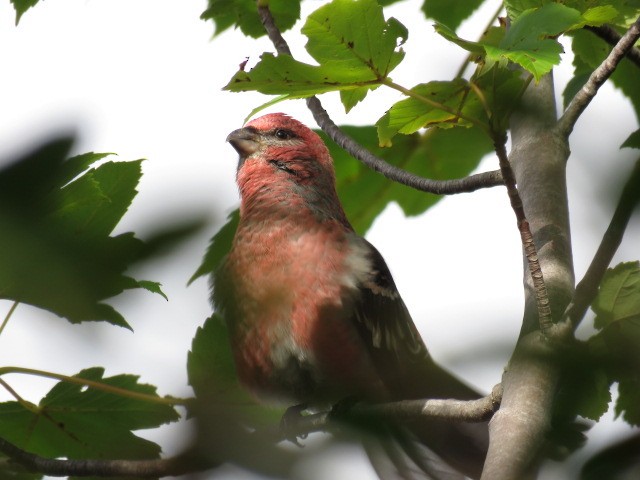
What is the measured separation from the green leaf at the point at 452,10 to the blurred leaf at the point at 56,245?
363cm

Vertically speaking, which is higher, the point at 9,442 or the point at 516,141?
the point at 516,141

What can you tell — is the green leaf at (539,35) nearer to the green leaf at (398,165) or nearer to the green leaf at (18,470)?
the green leaf at (18,470)

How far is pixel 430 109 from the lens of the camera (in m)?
2.47

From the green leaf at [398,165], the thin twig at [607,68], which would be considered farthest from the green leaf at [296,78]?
the green leaf at [398,165]

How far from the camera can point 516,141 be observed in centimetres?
296

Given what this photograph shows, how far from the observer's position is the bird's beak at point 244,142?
213 inches

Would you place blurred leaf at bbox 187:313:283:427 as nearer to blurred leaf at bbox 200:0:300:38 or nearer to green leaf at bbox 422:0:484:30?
blurred leaf at bbox 200:0:300:38

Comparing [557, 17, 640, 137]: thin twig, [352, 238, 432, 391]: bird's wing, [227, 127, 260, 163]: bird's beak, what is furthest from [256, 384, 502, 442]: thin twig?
[227, 127, 260, 163]: bird's beak

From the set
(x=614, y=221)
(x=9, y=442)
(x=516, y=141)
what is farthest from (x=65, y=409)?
(x=516, y=141)

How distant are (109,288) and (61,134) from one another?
131mm

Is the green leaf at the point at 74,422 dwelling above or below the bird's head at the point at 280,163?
below

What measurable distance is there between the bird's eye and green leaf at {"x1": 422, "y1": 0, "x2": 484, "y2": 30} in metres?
1.70

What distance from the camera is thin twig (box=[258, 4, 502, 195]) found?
2990mm

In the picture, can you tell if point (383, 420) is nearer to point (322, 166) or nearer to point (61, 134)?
point (61, 134)
